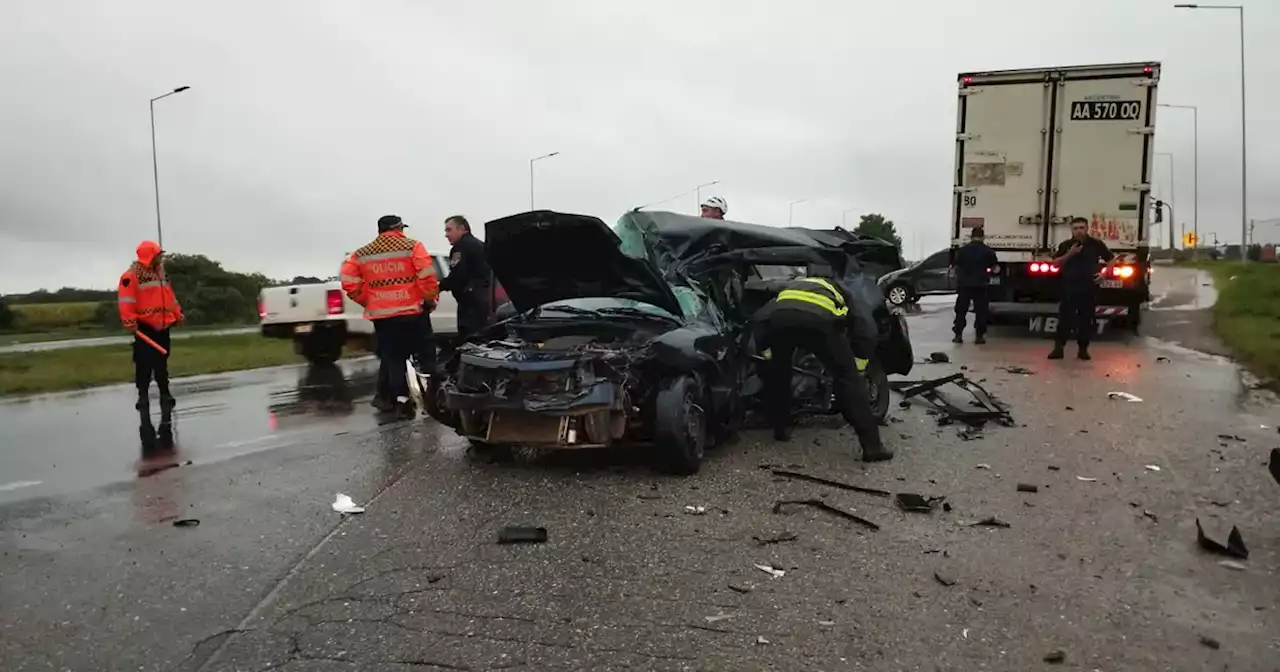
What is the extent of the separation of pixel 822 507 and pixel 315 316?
33.2 feet

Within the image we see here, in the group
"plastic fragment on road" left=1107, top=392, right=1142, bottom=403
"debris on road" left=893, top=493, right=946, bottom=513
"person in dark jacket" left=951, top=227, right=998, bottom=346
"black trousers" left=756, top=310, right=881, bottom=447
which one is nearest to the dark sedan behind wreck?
"black trousers" left=756, top=310, right=881, bottom=447

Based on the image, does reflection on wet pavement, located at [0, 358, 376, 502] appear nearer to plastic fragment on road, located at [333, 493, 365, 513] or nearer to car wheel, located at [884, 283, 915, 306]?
plastic fragment on road, located at [333, 493, 365, 513]

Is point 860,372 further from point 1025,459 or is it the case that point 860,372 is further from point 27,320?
point 27,320

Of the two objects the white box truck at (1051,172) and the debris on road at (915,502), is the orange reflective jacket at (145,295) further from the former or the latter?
the white box truck at (1051,172)

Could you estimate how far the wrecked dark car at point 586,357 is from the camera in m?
6.08

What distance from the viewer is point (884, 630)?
3.85 meters

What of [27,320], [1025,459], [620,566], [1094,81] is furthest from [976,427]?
[27,320]

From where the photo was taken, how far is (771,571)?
4527 mm

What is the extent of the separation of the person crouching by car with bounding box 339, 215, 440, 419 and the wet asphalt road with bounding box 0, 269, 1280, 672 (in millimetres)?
1140

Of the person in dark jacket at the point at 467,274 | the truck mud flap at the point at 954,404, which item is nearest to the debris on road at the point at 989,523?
the truck mud flap at the point at 954,404

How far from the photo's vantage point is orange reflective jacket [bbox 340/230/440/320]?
8.66 meters

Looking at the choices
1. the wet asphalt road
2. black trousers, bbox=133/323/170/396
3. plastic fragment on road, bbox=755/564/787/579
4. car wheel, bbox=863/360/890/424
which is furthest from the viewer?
black trousers, bbox=133/323/170/396

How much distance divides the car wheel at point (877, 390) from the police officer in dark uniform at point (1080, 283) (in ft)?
17.6

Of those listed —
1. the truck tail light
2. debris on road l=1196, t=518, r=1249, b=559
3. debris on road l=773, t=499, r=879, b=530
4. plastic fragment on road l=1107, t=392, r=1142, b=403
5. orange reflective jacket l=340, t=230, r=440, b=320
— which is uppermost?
orange reflective jacket l=340, t=230, r=440, b=320
